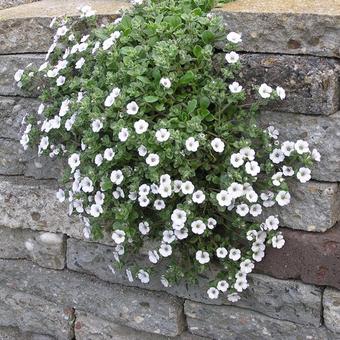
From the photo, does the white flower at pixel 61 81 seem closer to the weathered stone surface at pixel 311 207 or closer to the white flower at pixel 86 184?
the white flower at pixel 86 184

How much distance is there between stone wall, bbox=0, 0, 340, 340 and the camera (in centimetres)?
250

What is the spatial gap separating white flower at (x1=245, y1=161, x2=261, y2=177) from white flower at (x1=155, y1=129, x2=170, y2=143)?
29cm

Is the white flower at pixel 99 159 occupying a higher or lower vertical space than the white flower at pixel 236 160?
lower

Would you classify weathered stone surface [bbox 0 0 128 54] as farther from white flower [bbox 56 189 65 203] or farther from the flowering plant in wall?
white flower [bbox 56 189 65 203]

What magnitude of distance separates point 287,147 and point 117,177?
592mm

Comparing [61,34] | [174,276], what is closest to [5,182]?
[61,34]

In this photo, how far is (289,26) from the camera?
249cm

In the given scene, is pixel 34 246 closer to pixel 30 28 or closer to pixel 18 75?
pixel 18 75

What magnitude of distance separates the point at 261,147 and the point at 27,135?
0.96 metres

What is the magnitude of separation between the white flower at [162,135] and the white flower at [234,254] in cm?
50

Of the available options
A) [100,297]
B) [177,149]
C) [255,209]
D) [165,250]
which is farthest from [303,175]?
[100,297]

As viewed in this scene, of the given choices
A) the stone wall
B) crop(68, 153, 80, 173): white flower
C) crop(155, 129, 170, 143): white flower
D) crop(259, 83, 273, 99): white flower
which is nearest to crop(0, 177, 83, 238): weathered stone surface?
the stone wall

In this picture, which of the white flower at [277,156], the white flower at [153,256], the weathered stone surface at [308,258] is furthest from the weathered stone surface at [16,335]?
the white flower at [277,156]

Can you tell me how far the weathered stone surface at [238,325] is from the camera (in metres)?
2.73
